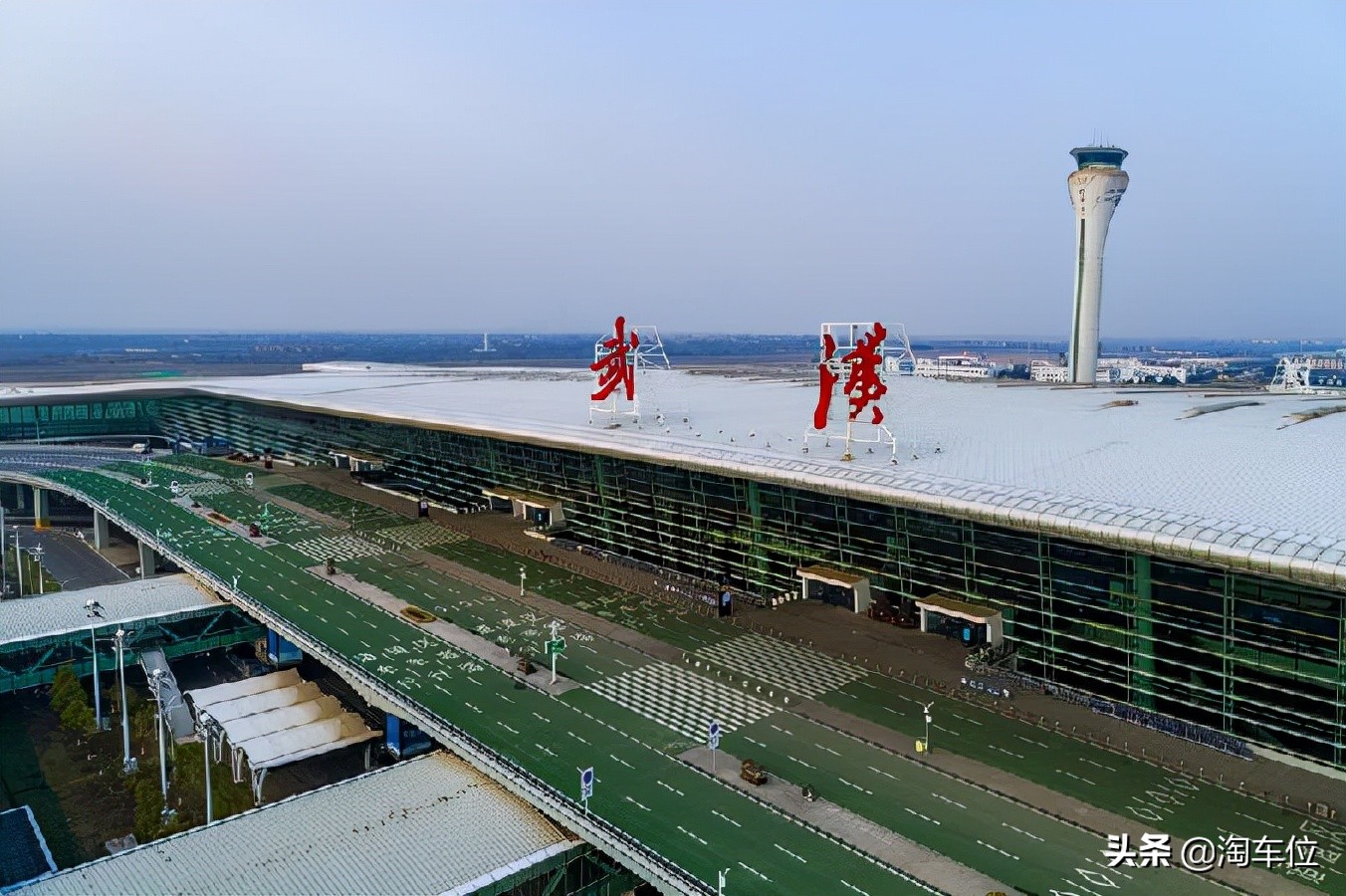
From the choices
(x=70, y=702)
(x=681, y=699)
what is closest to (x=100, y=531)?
(x=70, y=702)

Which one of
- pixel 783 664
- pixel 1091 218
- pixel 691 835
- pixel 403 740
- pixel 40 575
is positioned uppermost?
pixel 1091 218

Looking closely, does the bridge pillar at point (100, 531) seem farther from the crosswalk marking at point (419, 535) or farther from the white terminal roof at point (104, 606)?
the crosswalk marking at point (419, 535)

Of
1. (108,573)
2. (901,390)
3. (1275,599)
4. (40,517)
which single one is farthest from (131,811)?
(901,390)

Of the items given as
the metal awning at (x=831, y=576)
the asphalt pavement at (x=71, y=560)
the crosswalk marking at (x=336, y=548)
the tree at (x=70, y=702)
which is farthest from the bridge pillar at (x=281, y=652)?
the metal awning at (x=831, y=576)

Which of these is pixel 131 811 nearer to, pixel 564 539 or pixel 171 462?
pixel 564 539

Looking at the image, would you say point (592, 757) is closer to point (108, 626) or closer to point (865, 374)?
point (865, 374)
